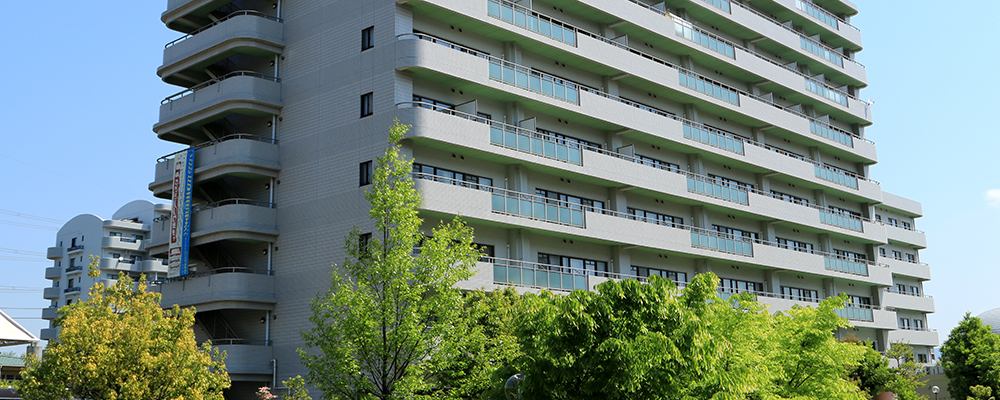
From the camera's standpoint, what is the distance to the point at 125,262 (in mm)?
102312

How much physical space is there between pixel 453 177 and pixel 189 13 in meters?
17.1

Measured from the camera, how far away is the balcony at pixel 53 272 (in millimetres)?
108438

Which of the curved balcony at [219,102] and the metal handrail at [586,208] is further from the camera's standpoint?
the curved balcony at [219,102]

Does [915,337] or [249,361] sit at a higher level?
[915,337]

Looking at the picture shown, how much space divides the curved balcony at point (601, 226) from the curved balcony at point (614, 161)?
5.42 ft

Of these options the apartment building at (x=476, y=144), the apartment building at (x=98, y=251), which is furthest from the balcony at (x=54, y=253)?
the apartment building at (x=476, y=144)

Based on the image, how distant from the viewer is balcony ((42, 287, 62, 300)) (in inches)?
4237

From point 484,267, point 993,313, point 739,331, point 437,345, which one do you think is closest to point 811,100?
point 484,267

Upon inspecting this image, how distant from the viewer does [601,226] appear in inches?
1625

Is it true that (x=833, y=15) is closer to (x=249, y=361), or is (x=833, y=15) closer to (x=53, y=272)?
(x=249, y=361)

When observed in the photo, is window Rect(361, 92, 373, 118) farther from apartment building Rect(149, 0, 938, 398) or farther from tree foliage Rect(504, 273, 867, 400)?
tree foliage Rect(504, 273, 867, 400)

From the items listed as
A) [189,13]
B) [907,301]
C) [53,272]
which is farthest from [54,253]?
[907,301]

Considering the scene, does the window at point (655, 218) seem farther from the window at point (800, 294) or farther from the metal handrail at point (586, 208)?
the window at point (800, 294)

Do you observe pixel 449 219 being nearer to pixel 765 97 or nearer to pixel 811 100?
pixel 765 97
